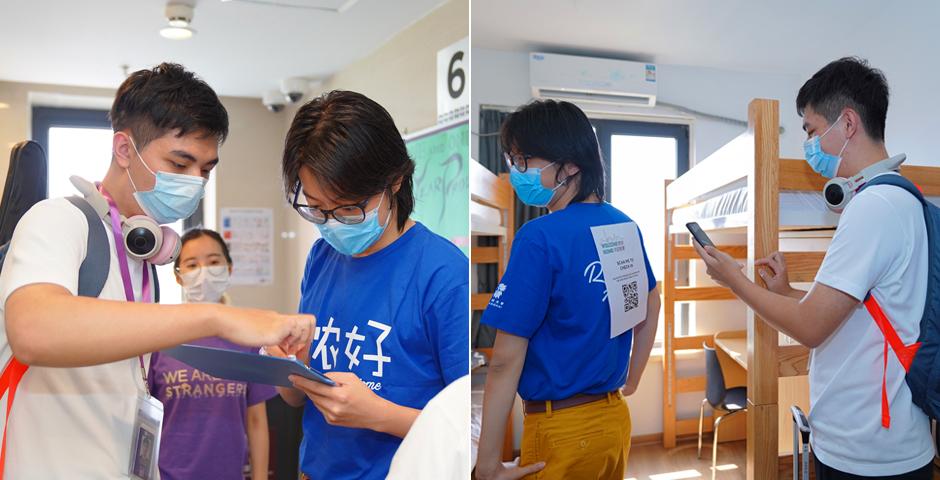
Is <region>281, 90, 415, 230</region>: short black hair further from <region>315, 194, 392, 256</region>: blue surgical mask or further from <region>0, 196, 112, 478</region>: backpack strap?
<region>0, 196, 112, 478</region>: backpack strap

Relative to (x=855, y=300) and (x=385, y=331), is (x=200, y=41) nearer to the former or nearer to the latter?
(x=385, y=331)

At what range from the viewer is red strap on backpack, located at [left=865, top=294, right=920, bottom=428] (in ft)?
2.78

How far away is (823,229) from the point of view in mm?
886

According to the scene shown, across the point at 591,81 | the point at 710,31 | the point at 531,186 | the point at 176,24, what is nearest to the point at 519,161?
the point at 531,186

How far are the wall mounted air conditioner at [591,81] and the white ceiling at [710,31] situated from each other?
0.9 inches

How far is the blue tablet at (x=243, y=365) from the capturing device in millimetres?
651

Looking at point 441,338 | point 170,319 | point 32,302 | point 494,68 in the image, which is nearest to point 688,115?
point 494,68

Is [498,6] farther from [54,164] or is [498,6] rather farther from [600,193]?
[54,164]

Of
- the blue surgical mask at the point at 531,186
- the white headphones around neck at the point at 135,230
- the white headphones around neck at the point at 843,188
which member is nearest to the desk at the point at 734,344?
the white headphones around neck at the point at 843,188

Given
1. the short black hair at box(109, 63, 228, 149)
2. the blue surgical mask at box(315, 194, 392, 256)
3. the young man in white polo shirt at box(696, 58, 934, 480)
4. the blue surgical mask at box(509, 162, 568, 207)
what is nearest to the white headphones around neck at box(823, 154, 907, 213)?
the young man in white polo shirt at box(696, 58, 934, 480)

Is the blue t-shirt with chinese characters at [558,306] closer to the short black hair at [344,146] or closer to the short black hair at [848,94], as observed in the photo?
the short black hair at [344,146]

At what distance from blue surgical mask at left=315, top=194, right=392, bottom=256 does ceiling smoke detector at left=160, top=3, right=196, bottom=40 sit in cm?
30

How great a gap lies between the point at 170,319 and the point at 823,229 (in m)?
0.88

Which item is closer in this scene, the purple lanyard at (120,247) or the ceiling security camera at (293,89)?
the purple lanyard at (120,247)
